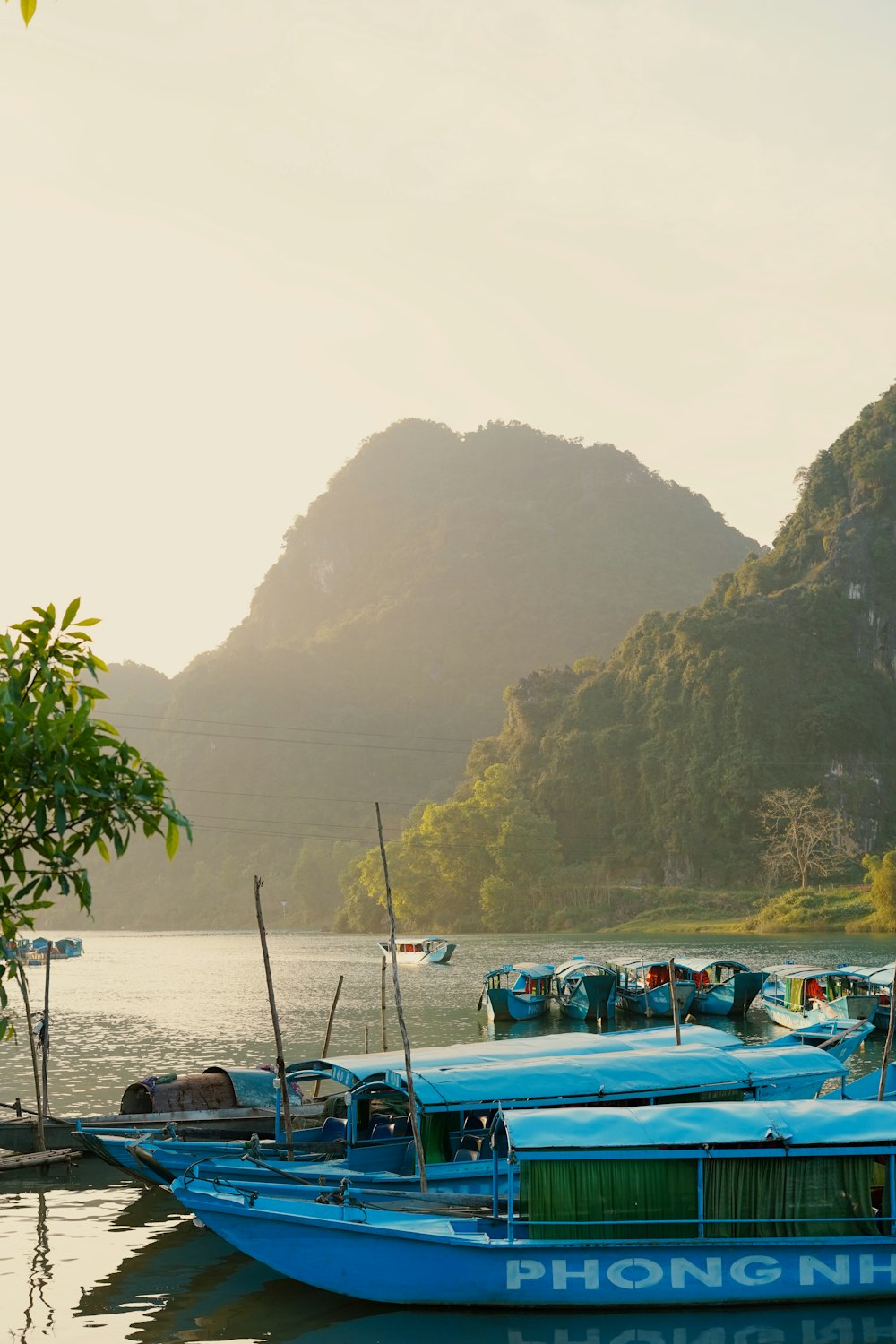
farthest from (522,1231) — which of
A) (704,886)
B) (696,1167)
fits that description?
(704,886)

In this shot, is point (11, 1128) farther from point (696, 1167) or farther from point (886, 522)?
point (886, 522)

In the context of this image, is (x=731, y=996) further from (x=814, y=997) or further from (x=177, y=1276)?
(x=177, y=1276)

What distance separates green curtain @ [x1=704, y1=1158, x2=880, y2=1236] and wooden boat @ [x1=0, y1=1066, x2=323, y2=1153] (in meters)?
9.58

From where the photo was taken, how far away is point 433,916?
132750mm

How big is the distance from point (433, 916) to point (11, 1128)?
112 m

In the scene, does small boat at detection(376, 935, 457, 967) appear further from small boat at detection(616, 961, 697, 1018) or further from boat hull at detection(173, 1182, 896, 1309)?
boat hull at detection(173, 1182, 896, 1309)

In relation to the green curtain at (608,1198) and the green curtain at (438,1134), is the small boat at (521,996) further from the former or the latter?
the green curtain at (608,1198)

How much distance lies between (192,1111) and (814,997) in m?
28.0

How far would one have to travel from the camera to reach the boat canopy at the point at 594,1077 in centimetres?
1759

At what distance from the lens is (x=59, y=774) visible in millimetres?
5715

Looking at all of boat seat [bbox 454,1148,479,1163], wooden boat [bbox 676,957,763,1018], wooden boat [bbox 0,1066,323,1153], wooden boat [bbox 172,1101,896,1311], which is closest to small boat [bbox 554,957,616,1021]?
wooden boat [bbox 676,957,763,1018]

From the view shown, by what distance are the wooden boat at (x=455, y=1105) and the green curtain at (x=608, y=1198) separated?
8.43ft

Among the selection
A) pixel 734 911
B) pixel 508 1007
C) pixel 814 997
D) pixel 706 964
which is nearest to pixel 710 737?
pixel 734 911

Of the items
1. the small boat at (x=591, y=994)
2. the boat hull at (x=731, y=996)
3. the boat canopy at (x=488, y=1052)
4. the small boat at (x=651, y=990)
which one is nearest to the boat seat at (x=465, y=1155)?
the boat canopy at (x=488, y=1052)
